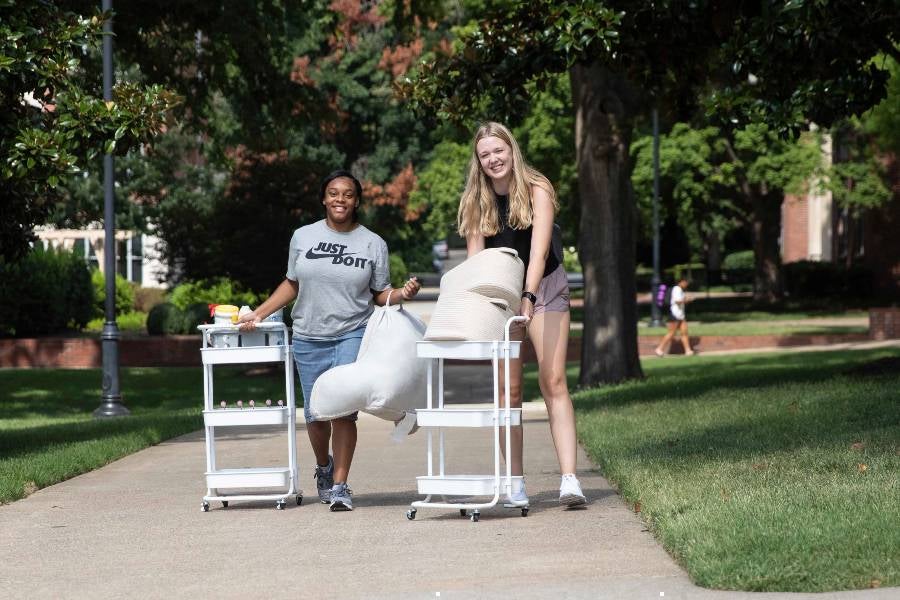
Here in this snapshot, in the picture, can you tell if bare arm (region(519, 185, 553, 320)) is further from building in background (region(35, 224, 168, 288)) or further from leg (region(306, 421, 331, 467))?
building in background (region(35, 224, 168, 288))

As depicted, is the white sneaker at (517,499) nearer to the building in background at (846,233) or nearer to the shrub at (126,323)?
the shrub at (126,323)

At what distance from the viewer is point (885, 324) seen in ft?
98.0

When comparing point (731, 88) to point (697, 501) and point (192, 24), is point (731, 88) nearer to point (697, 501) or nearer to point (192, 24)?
point (697, 501)

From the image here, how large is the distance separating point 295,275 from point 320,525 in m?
1.49

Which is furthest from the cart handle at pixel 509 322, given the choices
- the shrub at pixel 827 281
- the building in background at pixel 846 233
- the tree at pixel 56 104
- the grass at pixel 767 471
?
the shrub at pixel 827 281

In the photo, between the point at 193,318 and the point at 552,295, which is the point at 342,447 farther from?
the point at 193,318

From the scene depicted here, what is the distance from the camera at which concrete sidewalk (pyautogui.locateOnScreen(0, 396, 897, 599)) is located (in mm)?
6438

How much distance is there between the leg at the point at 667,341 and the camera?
29.0m

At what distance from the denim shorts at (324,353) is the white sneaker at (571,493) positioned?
50.9 inches

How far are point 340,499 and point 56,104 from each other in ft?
18.5

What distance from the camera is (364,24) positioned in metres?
50.3

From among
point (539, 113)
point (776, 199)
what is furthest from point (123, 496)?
point (776, 199)

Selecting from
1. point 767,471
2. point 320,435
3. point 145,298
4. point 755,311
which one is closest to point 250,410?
point 320,435

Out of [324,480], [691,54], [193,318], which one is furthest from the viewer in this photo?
[193,318]
